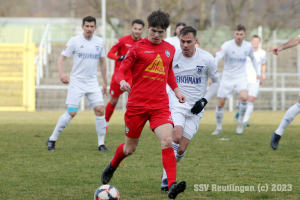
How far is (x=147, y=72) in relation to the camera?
4.54 metres

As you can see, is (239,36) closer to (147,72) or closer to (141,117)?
(147,72)

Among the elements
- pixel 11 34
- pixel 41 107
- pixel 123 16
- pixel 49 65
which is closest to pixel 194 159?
pixel 41 107

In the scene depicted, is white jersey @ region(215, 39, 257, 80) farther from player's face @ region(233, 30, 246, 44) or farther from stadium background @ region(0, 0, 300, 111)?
stadium background @ region(0, 0, 300, 111)

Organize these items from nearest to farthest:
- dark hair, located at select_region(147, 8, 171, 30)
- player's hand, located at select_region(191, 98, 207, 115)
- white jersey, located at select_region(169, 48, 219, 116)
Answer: dark hair, located at select_region(147, 8, 171, 30)
player's hand, located at select_region(191, 98, 207, 115)
white jersey, located at select_region(169, 48, 219, 116)

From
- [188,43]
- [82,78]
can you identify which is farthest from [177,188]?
[82,78]

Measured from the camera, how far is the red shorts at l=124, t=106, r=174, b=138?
4.47m

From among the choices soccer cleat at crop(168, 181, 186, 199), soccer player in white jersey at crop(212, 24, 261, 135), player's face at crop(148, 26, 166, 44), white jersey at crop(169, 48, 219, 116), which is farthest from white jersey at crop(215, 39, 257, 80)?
soccer cleat at crop(168, 181, 186, 199)

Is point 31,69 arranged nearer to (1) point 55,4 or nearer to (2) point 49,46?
(2) point 49,46

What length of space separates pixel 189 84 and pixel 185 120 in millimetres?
480

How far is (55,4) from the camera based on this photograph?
113ft

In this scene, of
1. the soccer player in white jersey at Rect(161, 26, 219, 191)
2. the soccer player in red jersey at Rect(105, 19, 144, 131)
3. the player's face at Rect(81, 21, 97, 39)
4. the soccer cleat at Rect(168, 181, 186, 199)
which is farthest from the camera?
the soccer player in red jersey at Rect(105, 19, 144, 131)

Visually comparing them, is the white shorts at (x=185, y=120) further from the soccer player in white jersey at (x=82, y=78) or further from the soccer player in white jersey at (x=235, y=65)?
the soccer player in white jersey at (x=235, y=65)

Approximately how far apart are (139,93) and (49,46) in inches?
755

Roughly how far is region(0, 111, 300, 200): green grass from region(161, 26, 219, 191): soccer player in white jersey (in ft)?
1.97
